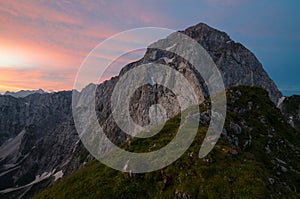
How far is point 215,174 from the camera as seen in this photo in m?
29.6

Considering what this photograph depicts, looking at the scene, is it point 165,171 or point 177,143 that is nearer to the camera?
point 165,171

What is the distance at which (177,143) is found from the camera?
122 feet

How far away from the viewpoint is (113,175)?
3584cm

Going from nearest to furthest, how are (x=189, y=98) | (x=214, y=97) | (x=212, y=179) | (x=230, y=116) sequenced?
(x=212, y=179)
(x=230, y=116)
(x=214, y=97)
(x=189, y=98)

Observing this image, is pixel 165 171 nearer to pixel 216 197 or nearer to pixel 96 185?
pixel 216 197

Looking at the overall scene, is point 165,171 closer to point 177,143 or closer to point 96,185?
point 177,143

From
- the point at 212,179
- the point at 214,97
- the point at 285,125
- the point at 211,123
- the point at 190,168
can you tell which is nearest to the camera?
the point at 212,179

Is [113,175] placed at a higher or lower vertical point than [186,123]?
lower

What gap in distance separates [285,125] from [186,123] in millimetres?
22507

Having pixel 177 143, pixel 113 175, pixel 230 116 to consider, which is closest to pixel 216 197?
pixel 177 143

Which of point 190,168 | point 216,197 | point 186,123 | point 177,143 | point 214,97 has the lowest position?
point 216,197

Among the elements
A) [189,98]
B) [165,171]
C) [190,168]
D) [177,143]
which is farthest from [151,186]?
[189,98]

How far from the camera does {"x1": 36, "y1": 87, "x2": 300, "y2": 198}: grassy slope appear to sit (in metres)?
28.0

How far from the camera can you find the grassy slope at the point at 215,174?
2798 cm
